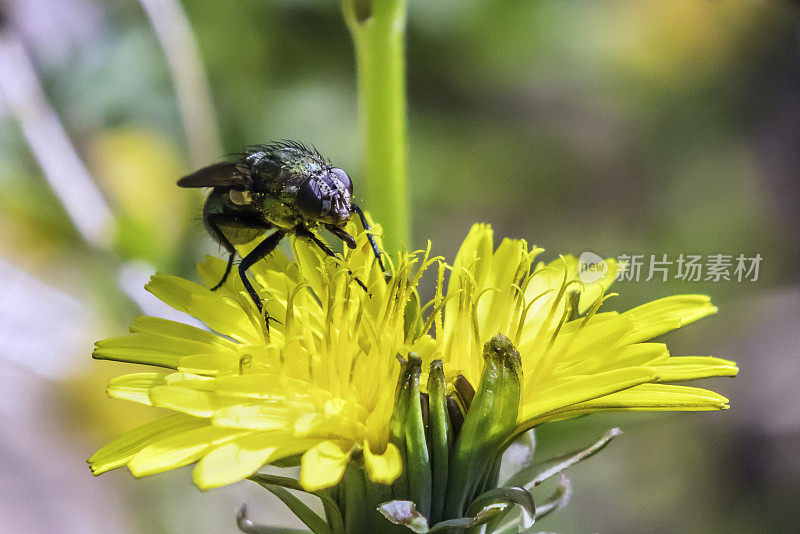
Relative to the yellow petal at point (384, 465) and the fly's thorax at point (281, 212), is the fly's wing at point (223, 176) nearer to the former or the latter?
the fly's thorax at point (281, 212)

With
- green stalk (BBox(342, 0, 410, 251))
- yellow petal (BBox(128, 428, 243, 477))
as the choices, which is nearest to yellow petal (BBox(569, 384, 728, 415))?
yellow petal (BBox(128, 428, 243, 477))

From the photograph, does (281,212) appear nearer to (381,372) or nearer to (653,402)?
(381,372)

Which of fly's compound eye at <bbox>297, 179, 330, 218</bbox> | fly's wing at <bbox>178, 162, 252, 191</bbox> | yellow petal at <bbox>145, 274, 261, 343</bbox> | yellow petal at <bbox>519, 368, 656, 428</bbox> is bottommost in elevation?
yellow petal at <bbox>519, 368, 656, 428</bbox>

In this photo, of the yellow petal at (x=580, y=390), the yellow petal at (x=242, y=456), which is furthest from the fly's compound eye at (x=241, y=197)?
the yellow petal at (x=580, y=390)

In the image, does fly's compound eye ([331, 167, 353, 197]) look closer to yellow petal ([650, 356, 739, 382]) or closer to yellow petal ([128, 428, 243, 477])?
yellow petal ([128, 428, 243, 477])

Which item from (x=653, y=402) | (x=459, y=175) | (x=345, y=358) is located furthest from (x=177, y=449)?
(x=459, y=175)

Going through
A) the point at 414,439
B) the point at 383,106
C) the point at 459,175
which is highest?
the point at 459,175
